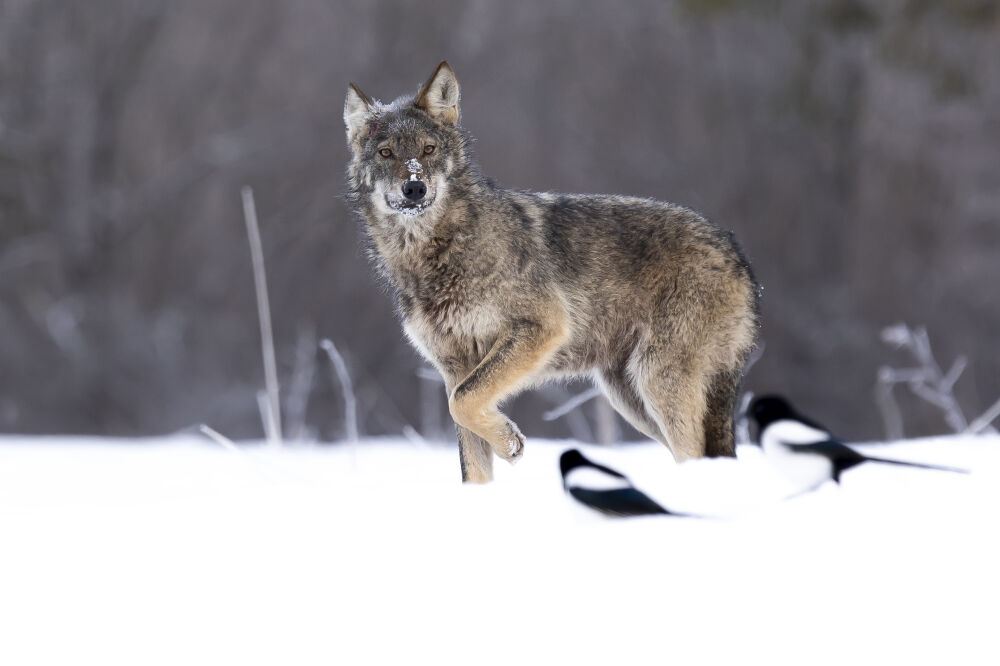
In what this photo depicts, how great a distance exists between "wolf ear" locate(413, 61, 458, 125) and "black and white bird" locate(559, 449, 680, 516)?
1.99 m

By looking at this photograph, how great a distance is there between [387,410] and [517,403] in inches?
78.4

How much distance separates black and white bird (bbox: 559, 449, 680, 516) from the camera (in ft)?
9.42

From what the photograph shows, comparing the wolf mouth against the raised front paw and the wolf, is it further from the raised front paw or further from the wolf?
the raised front paw

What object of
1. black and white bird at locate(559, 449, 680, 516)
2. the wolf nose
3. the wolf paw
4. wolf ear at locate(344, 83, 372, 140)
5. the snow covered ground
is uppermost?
wolf ear at locate(344, 83, 372, 140)

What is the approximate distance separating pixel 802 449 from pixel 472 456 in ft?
5.04

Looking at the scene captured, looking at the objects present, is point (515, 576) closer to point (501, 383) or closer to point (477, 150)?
point (501, 383)

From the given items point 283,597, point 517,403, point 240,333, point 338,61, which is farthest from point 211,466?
point 338,61

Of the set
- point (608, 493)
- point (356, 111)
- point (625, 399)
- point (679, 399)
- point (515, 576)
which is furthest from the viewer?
point (625, 399)

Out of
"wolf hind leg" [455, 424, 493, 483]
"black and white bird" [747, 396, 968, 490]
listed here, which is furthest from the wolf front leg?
"black and white bird" [747, 396, 968, 490]

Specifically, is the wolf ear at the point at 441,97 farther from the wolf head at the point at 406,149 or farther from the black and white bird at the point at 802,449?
the black and white bird at the point at 802,449

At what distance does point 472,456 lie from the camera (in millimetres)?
4520

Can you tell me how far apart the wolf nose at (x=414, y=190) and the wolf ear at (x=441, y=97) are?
0.38 m

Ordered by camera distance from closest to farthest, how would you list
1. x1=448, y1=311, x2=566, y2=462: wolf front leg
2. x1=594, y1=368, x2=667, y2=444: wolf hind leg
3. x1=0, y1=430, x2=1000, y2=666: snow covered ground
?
x1=0, y1=430, x2=1000, y2=666: snow covered ground → x1=448, y1=311, x2=566, y2=462: wolf front leg → x1=594, y1=368, x2=667, y2=444: wolf hind leg

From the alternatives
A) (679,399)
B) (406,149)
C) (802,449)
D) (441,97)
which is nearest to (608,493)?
(802,449)
